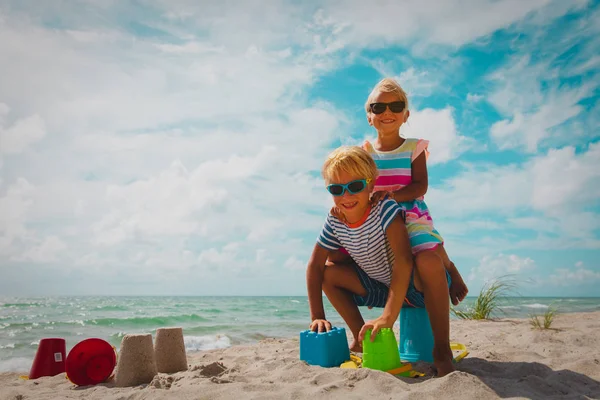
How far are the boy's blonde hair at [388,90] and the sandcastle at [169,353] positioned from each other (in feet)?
6.85

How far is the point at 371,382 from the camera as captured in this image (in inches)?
85.6

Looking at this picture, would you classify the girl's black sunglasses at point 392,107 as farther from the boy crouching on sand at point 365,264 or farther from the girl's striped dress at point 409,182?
the boy crouching on sand at point 365,264

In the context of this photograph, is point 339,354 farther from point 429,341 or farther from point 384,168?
point 384,168

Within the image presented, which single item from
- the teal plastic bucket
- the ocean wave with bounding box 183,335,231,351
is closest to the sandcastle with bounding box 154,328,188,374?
the teal plastic bucket

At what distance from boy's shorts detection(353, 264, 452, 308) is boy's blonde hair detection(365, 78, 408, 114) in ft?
3.66

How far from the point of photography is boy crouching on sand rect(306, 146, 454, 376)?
254cm

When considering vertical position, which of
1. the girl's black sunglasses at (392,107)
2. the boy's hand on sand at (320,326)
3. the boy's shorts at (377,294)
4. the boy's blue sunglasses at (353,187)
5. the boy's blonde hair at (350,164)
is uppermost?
the girl's black sunglasses at (392,107)

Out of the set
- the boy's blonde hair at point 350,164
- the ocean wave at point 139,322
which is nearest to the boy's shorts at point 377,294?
the boy's blonde hair at point 350,164

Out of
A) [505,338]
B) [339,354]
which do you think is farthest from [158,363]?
[505,338]

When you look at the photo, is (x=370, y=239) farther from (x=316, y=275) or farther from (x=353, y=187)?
(x=316, y=275)

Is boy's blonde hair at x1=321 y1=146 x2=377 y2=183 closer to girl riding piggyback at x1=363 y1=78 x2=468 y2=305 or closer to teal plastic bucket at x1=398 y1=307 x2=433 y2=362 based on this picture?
girl riding piggyback at x1=363 y1=78 x2=468 y2=305

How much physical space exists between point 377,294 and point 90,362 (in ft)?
6.38

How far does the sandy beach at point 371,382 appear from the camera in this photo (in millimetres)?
2086

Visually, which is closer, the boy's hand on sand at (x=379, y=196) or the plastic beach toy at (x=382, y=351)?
the plastic beach toy at (x=382, y=351)
